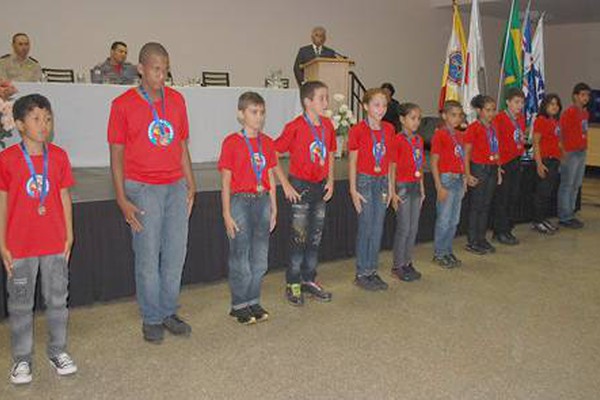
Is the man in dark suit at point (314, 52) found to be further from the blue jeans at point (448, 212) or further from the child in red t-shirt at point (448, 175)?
the blue jeans at point (448, 212)

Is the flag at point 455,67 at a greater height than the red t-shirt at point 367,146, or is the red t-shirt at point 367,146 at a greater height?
the flag at point 455,67

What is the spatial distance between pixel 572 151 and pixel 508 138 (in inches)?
51.5

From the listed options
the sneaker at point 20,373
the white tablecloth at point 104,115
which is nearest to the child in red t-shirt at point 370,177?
the sneaker at point 20,373

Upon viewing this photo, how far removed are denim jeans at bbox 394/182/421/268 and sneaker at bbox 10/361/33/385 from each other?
2.67m

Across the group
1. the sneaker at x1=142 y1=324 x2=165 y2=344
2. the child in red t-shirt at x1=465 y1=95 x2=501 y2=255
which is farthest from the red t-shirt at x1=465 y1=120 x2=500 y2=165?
the sneaker at x1=142 y1=324 x2=165 y2=344

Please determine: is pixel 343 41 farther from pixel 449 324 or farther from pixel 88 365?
pixel 88 365

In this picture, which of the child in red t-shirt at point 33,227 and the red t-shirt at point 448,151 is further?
the red t-shirt at point 448,151

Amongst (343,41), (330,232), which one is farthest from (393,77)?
(330,232)

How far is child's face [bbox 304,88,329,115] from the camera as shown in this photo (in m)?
3.73

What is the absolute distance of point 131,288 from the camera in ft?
13.3

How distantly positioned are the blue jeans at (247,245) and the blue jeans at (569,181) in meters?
4.20

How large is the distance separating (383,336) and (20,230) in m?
1.96

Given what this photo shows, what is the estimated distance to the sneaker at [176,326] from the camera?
3363 millimetres

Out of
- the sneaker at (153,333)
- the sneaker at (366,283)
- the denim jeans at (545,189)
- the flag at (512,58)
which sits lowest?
the sneaker at (366,283)
